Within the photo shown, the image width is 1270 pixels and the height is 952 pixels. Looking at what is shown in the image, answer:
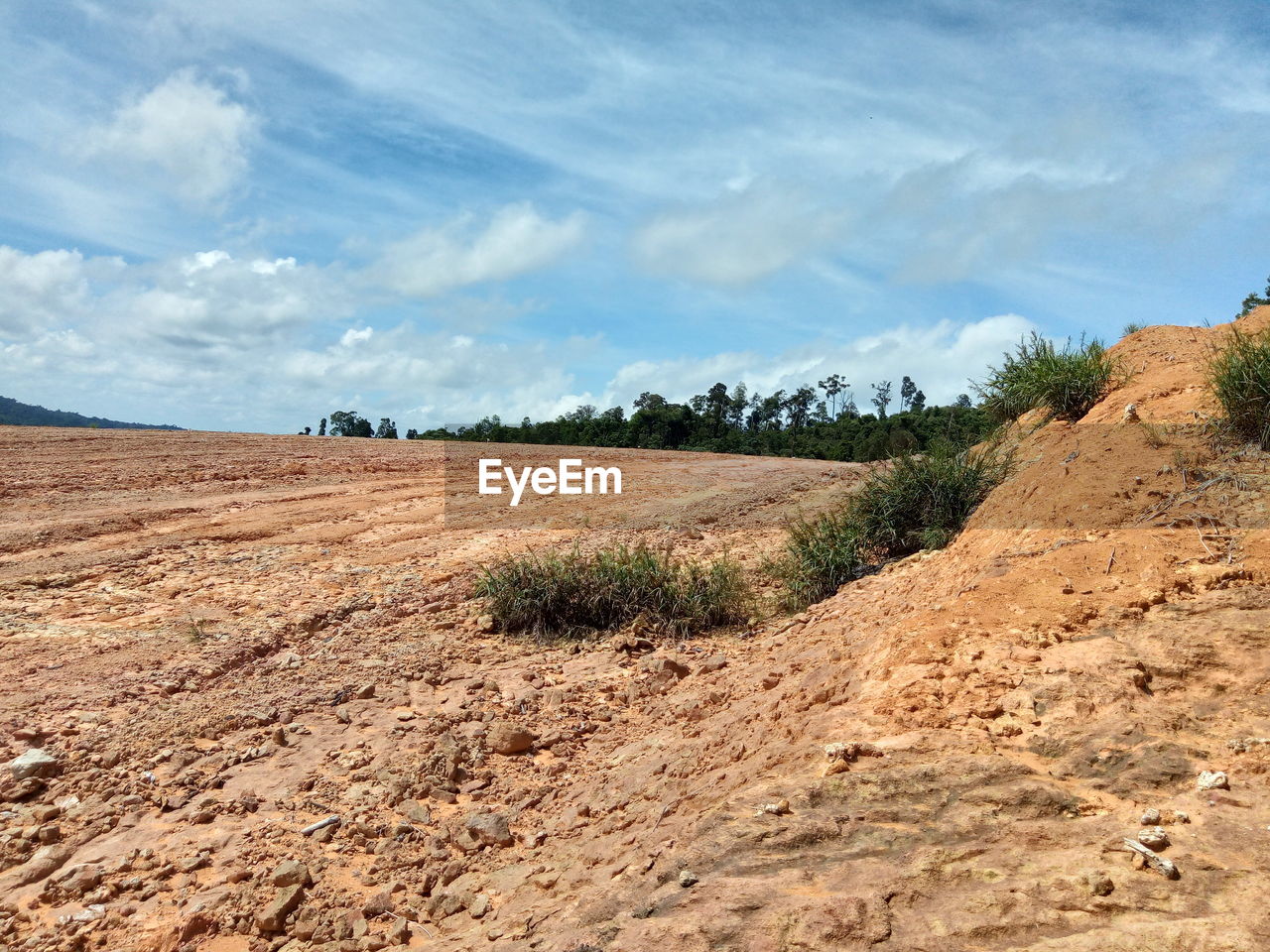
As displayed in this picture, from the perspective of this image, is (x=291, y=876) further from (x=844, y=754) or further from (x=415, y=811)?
(x=844, y=754)

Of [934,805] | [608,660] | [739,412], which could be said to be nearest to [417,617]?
[608,660]

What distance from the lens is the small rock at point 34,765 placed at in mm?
4633

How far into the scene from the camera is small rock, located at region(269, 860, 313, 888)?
3.80 m

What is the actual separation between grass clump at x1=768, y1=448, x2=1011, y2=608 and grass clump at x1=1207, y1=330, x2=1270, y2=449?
2168mm

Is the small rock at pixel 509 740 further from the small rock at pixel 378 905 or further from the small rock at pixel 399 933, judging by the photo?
the small rock at pixel 399 933

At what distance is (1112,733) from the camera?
3.00 meters

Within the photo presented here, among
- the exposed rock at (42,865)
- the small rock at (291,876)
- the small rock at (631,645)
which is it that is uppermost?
the small rock at (631,645)

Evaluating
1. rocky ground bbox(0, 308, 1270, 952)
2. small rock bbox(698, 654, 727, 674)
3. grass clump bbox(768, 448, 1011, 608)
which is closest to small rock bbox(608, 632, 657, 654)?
rocky ground bbox(0, 308, 1270, 952)

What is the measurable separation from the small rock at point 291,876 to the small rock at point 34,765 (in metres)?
1.78

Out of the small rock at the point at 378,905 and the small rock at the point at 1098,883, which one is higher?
the small rock at the point at 1098,883

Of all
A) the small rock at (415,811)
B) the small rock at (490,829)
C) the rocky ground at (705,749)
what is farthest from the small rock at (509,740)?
the small rock at (490,829)

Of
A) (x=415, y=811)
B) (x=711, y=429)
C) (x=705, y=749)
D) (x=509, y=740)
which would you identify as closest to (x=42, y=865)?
(x=415, y=811)

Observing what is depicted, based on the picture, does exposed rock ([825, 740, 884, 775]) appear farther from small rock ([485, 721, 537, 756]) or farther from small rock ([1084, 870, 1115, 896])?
small rock ([485, 721, 537, 756])

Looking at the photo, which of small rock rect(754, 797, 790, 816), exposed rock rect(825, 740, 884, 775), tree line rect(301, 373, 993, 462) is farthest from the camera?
tree line rect(301, 373, 993, 462)
